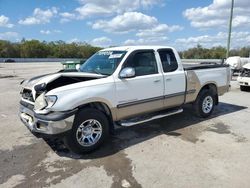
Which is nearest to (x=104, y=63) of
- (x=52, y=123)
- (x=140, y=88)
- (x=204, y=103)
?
(x=140, y=88)

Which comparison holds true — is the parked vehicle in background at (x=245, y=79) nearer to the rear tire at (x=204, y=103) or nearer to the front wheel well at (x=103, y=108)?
the rear tire at (x=204, y=103)

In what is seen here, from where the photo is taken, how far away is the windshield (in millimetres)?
5512

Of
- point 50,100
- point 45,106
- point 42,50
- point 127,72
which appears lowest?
point 45,106

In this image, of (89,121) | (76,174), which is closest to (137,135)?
(89,121)

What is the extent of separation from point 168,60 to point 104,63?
158 cm

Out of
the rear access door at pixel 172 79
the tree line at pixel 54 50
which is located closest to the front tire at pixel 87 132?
the rear access door at pixel 172 79

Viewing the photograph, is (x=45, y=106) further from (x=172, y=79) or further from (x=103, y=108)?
(x=172, y=79)

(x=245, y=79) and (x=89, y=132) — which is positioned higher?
(x=245, y=79)

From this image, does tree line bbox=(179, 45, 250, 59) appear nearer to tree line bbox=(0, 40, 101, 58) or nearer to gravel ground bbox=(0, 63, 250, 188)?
tree line bbox=(0, 40, 101, 58)

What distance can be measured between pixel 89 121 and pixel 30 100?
4.12ft

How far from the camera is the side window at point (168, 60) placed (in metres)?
6.23

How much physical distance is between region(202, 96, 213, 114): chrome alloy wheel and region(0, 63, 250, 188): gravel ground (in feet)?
1.86

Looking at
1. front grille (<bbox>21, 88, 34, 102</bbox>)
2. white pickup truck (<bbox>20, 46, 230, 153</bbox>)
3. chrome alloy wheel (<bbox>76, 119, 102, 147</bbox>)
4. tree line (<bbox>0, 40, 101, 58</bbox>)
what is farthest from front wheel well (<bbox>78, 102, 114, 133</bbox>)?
tree line (<bbox>0, 40, 101, 58</bbox>)

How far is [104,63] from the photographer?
5797mm
